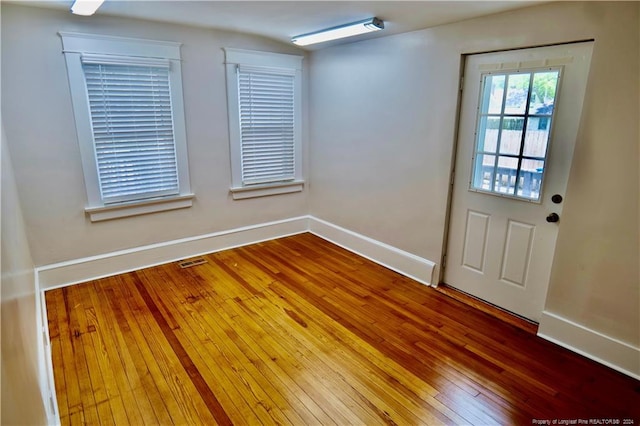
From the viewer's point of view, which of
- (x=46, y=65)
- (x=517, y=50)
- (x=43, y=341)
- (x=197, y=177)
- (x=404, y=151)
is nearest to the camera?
(x=43, y=341)

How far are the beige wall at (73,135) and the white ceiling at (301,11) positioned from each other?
0.17m

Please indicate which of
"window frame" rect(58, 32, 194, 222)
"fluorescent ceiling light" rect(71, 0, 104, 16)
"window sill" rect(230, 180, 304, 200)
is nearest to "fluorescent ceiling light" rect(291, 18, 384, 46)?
"window frame" rect(58, 32, 194, 222)

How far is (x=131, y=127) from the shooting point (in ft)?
11.3

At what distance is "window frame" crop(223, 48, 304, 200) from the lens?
13.0 ft

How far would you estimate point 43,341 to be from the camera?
2344 mm

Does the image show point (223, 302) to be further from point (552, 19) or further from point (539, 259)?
point (552, 19)

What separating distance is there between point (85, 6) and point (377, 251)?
3.38 meters

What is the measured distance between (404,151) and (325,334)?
6.31 ft

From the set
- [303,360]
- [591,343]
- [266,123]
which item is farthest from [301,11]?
[591,343]

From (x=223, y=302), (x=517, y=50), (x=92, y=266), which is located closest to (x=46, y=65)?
(x=92, y=266)

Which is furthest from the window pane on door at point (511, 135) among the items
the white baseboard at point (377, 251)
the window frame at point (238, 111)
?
the window frame at point (238, 111)

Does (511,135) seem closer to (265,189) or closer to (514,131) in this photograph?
(514,131)

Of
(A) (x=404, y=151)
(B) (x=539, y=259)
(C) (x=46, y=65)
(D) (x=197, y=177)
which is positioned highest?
(C) (x=46, y=65)

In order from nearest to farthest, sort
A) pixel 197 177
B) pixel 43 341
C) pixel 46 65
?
pixel 43 341
pixel 46 65
pixel 197 177
